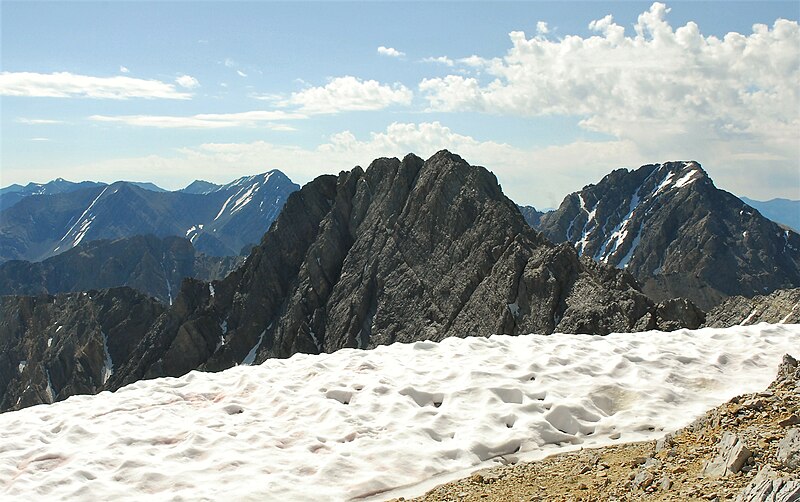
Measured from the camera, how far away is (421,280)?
7362 cm

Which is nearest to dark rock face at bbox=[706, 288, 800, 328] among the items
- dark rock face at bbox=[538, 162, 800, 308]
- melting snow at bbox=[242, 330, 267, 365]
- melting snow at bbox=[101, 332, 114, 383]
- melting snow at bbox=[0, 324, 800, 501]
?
melting snow at bbox=[0, 324, 800, 501]

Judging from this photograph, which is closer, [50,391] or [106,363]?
[50,391]

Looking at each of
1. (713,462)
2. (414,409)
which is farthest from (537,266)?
(713,462)

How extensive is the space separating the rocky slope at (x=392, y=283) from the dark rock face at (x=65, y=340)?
657 inches

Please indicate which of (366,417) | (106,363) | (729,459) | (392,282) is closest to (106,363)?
(106,363)

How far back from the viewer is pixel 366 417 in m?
12.9

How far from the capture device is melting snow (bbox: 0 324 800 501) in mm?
10602

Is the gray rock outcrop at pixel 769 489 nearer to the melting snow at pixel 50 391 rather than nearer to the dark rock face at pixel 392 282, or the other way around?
the dark rock face at pixel 392 282

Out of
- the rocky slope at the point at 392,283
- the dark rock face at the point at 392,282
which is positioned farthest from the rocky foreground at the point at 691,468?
the dark rock face at the point at 392,282

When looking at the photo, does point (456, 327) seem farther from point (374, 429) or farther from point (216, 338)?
point (374, 429)

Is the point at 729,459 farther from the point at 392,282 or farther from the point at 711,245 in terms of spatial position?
the point at 711,245

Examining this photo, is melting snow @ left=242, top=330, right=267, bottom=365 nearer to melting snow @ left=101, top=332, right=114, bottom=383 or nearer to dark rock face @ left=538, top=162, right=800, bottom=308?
melting snow @ left=101, top=332, right=114, bottom=383

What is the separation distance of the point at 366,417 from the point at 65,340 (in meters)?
125

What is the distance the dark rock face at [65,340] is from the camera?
111m
